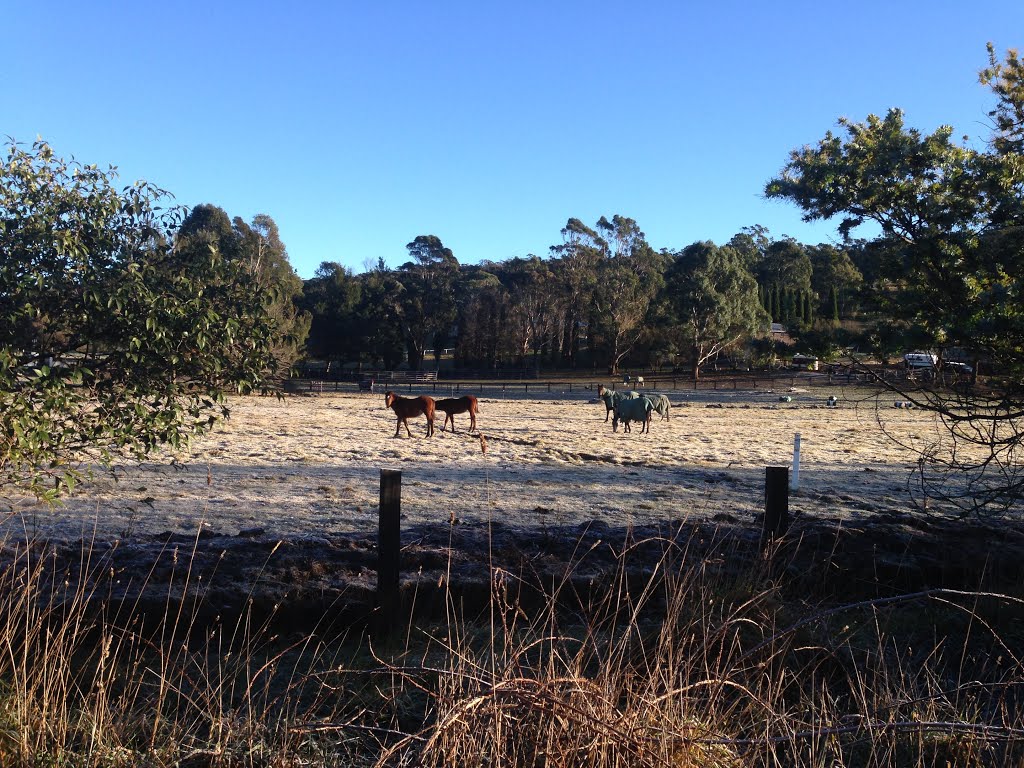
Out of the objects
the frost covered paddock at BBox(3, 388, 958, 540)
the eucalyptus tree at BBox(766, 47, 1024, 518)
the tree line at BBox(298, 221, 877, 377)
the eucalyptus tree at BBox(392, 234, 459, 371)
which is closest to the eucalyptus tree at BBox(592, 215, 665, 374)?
the tree line at BBox(298, 221, 877, 377)

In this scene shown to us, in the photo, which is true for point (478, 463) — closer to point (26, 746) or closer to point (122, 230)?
point (122, 230)

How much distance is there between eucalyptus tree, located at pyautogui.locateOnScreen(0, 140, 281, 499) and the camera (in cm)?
559

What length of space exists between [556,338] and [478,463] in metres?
60.2

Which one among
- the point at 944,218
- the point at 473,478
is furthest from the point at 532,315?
the point at 944,218

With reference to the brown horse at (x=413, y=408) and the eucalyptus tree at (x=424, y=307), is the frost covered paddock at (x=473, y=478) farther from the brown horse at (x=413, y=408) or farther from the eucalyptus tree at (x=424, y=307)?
the eucalyptus tree at (x=424, y=307)

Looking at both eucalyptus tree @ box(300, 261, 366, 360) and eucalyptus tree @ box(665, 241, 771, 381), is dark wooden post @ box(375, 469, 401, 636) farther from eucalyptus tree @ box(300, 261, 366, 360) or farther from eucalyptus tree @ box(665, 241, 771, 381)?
eucalyptus tree @ box(300, 261, 366, 360)

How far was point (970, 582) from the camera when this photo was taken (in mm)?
6984

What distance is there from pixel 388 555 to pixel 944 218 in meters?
5.31

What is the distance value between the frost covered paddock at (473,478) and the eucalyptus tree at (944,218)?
1.10 m

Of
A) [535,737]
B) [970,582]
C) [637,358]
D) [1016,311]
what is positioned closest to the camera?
[535,737]

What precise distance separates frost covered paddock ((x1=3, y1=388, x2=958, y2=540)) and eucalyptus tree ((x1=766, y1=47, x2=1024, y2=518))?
3.61ft

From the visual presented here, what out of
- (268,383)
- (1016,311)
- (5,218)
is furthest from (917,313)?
(5,218)

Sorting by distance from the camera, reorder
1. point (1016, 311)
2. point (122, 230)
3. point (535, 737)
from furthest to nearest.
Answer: point (122, 230) → point (1016, 311) → point (535, 737)

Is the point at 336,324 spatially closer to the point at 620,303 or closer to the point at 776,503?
the point at 620,303
